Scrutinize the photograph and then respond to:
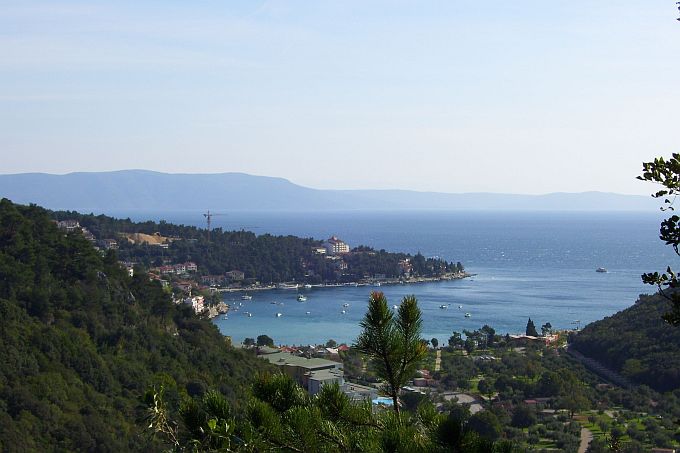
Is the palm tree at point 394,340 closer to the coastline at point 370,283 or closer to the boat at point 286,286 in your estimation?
the coastline at point 370,283

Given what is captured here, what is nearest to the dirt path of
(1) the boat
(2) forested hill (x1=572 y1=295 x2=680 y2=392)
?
(2) forested hill (x1=572 y1=295 x2=680 y2=392)

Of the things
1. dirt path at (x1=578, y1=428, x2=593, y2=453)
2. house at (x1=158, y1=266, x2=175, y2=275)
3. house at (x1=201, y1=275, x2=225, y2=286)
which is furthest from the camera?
house at (x1=201, y1=275, x2=225, y2=286)

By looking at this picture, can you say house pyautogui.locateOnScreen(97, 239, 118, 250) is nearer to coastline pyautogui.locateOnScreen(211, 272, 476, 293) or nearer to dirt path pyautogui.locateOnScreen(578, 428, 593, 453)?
coastline pyautogui.locateOnScreen(211, 272, 476, 293)

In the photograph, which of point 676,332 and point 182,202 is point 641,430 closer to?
point 676,332

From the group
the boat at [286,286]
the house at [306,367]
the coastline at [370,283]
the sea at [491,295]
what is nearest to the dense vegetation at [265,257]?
the coastline at [370,283]

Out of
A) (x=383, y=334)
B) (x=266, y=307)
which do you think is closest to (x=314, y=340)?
(x=266, y=307)

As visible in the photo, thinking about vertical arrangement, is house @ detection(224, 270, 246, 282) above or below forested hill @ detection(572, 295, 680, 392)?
below
